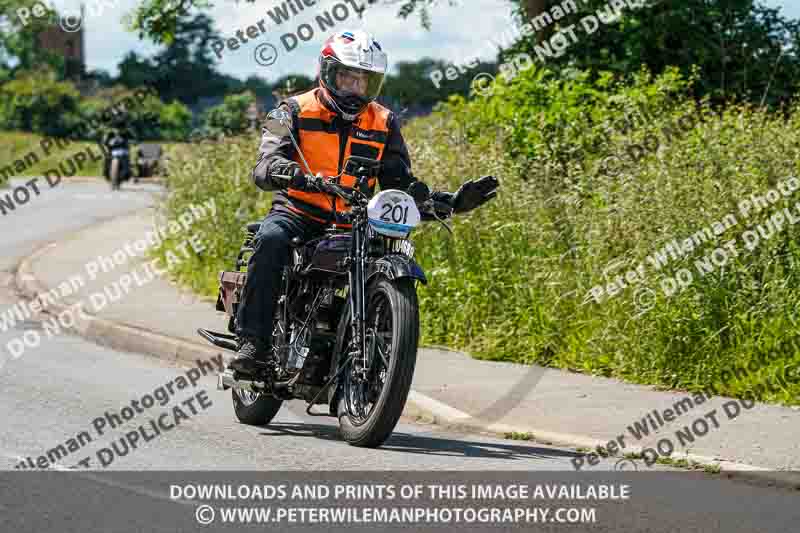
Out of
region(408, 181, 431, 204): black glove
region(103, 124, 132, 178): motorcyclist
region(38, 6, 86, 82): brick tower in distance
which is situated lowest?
region(408, 181, 431, 204): black glove

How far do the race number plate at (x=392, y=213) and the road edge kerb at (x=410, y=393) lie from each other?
5.70 ft

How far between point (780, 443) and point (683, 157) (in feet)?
12.7

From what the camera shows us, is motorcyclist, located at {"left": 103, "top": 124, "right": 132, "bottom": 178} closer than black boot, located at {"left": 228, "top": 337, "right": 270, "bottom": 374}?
No

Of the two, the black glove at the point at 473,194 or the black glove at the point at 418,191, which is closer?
the black glove at the point at 418,191

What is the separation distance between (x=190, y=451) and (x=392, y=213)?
1794 mm

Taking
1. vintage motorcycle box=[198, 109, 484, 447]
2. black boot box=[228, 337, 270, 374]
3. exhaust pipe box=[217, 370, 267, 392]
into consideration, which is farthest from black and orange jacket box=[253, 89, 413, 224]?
exhaust pipe box=[217, 370, 267, 392]

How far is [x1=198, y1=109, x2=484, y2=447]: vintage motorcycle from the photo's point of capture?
7105 mm

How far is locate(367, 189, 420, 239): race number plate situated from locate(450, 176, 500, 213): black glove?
1.75ft

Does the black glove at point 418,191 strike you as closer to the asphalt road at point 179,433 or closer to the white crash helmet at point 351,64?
the white crash helmet at point 351,64

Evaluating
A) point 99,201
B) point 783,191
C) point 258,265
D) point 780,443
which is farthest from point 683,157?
point 99,201

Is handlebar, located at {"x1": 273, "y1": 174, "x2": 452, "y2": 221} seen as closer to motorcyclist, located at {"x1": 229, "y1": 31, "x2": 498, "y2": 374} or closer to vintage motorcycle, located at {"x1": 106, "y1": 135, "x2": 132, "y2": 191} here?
motorcyclist, located at {"x1": 229, "y1": 31, "x2": 498, "y2": 374}

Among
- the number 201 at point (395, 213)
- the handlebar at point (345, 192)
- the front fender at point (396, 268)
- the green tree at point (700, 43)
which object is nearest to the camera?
the front fender at point (396, 268)

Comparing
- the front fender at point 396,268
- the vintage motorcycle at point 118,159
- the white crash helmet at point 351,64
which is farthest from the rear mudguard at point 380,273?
the vintage motorcycle at point 118,159

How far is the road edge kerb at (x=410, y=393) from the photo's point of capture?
7.12 metres
